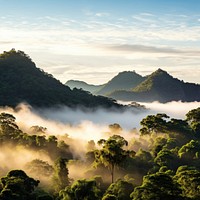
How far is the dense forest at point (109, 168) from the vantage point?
5938 cm

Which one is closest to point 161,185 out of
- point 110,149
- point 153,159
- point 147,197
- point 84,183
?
point 147,197

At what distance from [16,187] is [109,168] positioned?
30.3 meters

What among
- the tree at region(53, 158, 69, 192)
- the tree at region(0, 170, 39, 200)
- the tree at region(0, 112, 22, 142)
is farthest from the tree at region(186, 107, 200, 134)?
the tree at region(0, 170, 39, 200)

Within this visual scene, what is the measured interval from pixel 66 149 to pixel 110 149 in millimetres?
36072

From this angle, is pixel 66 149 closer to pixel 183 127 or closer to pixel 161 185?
pixel 183 127

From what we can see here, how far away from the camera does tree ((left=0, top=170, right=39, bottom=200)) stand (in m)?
55.0

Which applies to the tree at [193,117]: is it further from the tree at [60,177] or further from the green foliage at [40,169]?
the tree at [60,177]

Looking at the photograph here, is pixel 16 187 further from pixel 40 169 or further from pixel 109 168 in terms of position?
pixel 109 168

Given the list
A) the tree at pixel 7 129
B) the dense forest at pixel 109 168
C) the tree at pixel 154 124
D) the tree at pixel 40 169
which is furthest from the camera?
the tree at pixel 154 124

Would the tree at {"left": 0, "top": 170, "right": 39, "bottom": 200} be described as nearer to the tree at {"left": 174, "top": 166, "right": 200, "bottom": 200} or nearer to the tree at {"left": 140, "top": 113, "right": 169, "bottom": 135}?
the tree at {"left": 174, "top": 166, "right": 200, "bottom": 200}

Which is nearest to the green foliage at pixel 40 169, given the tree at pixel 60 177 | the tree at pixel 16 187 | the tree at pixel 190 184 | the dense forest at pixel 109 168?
the dense forest at pixel 109 168

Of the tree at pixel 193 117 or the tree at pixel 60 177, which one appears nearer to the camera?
the tree at pixel 60 177

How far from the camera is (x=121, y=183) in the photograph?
6944 cm

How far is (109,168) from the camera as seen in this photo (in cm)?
8425
